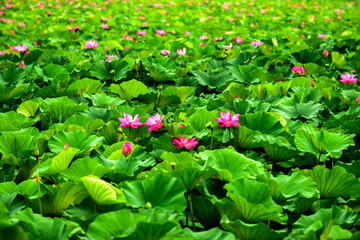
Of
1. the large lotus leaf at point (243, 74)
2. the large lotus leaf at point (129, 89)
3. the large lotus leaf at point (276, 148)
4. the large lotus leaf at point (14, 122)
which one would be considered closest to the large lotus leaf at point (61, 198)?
the large lotus leaf at point (14, 122)

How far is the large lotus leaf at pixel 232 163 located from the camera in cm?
121

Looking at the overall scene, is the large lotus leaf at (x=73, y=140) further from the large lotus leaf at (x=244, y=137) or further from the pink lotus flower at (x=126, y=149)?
the large lotus leaf at (x=244, y=137)

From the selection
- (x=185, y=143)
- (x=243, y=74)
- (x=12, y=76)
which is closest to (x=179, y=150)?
(x=185, y=143)

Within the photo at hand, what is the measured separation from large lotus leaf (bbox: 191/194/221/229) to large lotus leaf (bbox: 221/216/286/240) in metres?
0.10

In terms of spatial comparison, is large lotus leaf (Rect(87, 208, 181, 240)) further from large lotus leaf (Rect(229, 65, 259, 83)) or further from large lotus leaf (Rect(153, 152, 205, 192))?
large lotus leaf (Rect(229, 65, 259, 83))

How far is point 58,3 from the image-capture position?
22.5ft

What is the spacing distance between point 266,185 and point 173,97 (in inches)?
36.6

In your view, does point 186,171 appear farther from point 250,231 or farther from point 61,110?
point 61,110

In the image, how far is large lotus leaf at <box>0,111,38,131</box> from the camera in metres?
1.54

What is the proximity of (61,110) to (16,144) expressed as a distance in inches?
14.6

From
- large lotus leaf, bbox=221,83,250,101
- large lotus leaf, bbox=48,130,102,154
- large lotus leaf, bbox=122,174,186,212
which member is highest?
large lotus leaf, bbox=122,174,186,212

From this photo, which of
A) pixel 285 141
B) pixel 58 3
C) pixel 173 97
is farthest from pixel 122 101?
pixel 58 3

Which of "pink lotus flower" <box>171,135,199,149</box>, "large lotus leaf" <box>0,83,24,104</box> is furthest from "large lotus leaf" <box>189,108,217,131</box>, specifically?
"large lotus leaf" <box>0,83,24,104</box>

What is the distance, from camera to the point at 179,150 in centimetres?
144
